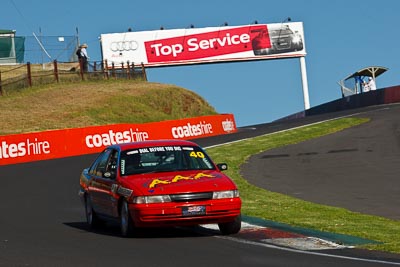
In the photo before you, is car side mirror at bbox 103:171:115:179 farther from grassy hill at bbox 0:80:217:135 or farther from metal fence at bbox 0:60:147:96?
metal fence at bbox 0:60:147:96

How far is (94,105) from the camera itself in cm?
5662

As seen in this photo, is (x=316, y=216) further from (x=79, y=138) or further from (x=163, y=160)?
(x=79, y=138)

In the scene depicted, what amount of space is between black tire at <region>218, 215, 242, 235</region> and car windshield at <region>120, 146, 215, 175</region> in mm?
1047

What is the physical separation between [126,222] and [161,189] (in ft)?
2.49

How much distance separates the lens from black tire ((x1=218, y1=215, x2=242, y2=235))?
548 inches

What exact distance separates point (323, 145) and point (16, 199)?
560 inches

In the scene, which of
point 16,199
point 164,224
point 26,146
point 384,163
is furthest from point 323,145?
point 164,224

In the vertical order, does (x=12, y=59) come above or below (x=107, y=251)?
above

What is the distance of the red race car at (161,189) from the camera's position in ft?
44.4

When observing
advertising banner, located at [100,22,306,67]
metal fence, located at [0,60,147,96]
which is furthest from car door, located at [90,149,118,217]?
advertising banner, located at [100,22,306,67]

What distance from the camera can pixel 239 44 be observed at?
276 ft

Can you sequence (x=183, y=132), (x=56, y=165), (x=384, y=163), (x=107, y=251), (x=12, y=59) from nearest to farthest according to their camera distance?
(x=107, y=251)
(x=384, y=163)
(x=56, y=165)
(x=183, y=132)
(x=12, y=59)

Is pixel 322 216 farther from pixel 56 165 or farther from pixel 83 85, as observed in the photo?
pixel 83 85

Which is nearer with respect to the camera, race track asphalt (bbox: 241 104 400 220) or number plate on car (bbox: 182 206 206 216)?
number plate on car (bbox: 182 206 206 216)
